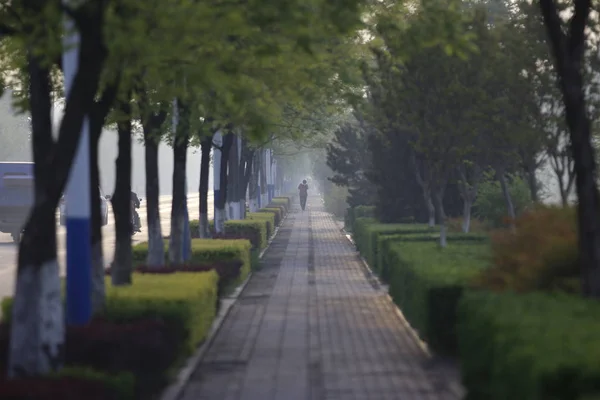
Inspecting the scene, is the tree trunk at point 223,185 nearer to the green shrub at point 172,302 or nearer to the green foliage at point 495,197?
the green foliage at point 495,197

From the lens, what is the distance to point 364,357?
14.8 metres

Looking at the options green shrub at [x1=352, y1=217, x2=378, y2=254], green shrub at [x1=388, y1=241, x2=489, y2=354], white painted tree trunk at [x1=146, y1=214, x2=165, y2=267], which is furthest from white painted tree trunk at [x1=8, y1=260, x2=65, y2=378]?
green shrub at [x1=352, y1=217, x2=378, y2=254]

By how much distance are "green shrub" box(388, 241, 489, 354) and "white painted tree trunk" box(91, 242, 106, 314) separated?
3558 mm

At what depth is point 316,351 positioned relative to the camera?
15305mm

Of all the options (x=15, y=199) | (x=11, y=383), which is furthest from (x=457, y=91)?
(x=15, y=199)

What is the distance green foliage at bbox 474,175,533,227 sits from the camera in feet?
103

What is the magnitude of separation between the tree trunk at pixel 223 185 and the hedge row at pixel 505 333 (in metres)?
17.1

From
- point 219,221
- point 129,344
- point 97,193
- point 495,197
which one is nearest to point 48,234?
point 129,344

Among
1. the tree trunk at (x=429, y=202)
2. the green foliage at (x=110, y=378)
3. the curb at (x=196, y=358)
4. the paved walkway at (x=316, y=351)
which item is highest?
the tree trunk at (x=429, y=202)

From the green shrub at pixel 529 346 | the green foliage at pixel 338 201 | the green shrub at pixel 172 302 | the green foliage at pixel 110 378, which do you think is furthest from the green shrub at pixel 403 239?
the green foliage at pixel 338 201

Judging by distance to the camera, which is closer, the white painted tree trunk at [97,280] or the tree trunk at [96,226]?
the white painted tree trunk at [97,280]

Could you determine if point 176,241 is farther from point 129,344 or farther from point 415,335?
point 129,344

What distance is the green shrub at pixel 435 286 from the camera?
13.4 metres

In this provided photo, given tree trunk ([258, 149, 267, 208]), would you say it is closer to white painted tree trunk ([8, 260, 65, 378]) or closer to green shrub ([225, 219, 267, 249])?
green shrub ([225, 219, 267, 249])
